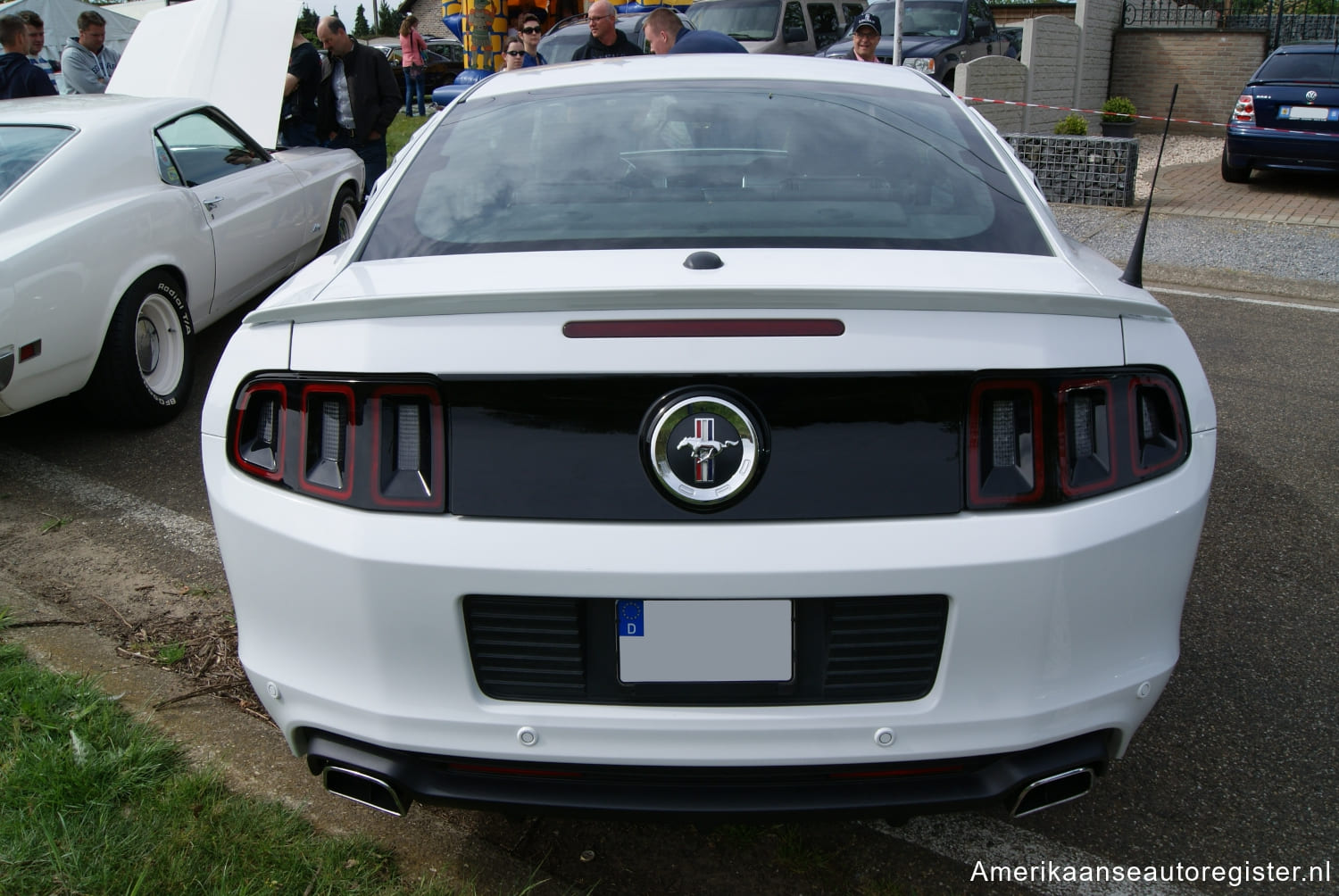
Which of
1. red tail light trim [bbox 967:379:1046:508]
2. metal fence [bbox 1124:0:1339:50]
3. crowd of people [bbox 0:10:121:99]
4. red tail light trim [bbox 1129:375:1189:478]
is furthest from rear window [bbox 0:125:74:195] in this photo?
metal fence [bbox 1124:0:1339:50]

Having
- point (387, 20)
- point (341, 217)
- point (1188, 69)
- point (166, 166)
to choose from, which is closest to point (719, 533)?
point (166, 166)

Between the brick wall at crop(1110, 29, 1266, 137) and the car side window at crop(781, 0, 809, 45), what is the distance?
5739mm

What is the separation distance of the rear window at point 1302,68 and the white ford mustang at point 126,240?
383 inches

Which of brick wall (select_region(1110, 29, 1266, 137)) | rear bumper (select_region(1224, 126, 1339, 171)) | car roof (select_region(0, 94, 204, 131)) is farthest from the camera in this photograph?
brick wall (select_region(1110, 29, 1266, 137))

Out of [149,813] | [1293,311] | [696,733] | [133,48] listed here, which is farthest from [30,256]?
[1293,311]

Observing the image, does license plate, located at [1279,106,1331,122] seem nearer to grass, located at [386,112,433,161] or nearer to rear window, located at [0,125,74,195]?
grass, located at [386,112,433,161]

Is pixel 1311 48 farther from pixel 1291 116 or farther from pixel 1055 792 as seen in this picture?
pixel 1055 792

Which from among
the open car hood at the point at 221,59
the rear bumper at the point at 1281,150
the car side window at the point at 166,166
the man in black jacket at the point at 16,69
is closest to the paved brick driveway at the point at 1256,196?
the rear bumper at the point at 1281,150

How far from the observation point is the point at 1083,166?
9984 millimetres

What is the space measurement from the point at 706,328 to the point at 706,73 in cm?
146

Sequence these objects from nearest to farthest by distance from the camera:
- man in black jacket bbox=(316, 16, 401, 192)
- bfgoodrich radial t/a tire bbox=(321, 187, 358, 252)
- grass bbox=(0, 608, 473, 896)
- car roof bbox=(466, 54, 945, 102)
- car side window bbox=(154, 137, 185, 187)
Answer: grass bbox=(0, 608, 473, 896)
car roof bbox=(466, 54, 945, 102)
car side window bbox=(154, 137, 185, 187)
bfgoodrich radial t/a tire bbox=(321, 187, 358, 252)
man in black jacket bbox=(316, 16, 401, 192)

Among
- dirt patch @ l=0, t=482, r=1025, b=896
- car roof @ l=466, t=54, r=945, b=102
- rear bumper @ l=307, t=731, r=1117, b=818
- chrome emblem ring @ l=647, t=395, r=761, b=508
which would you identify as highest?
car roof @ l=466, t=54, r=945, b=102

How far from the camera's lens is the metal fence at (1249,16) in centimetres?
1712

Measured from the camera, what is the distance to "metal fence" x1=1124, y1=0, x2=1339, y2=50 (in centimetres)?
1712
